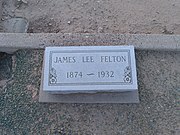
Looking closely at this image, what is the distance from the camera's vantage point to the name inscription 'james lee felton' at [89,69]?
1.54 m

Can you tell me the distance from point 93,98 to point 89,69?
16 centimetres

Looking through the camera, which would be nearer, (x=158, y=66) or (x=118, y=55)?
(x=118, y=55)

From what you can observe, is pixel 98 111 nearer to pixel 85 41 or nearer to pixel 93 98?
pixel 93 98

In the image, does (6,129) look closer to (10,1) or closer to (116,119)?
(116,119)

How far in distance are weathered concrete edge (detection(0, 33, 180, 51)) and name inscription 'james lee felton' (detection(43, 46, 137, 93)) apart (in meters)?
0.13

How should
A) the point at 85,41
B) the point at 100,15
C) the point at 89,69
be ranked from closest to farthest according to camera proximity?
1. the point at 89,69
2. the point at 85,41
3. the point at 100,15

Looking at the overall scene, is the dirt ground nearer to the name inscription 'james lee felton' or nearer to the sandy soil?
the name inscription 'james lee felton'

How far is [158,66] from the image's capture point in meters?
1.72

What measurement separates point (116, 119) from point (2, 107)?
604 mm

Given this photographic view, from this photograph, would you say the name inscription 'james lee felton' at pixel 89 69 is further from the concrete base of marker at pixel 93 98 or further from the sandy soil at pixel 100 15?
the sandy soil at pixel 100 15

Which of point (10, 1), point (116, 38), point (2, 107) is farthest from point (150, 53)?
point (10, 1)

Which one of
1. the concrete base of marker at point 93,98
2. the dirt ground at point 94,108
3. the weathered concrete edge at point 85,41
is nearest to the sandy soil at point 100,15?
the weathered concrete edge at point 85,41

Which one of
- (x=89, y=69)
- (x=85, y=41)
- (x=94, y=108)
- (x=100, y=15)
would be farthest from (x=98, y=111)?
(x=100, y=15)

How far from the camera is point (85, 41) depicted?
1.77m
